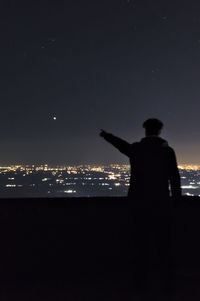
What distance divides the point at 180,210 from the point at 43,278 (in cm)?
170

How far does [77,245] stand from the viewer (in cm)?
356

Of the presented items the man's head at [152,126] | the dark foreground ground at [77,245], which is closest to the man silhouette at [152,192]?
the man's head at [152,126]

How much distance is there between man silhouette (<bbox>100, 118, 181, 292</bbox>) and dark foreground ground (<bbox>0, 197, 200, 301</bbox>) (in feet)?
1.44

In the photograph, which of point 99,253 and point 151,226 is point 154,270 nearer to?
point 99,253

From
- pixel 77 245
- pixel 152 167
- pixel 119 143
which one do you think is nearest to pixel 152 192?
pixel 152 167

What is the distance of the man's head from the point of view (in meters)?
2.93

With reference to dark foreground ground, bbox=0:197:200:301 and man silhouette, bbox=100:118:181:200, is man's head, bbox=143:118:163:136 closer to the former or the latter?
man silhouette, bbox=100:118:181:200

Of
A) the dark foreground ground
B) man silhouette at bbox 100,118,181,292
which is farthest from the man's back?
the dark foreground ground

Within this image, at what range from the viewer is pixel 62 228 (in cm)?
354

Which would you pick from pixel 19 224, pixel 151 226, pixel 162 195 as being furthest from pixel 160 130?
pixel 19 224

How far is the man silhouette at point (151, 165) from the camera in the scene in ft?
9.31

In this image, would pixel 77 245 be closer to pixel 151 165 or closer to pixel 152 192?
pixel 152 192

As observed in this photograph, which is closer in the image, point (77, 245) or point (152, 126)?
point (152, 126)

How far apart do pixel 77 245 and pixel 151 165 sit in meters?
1.36
